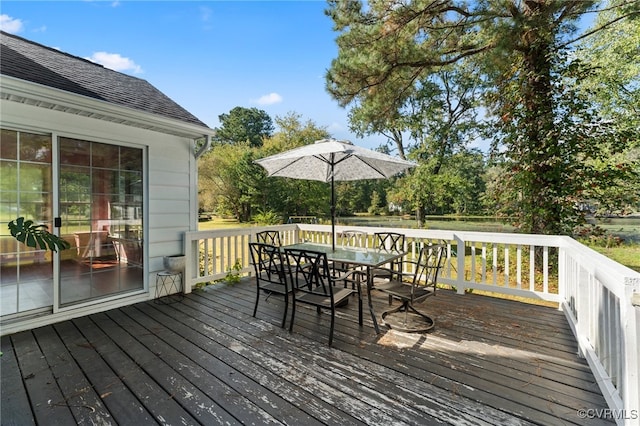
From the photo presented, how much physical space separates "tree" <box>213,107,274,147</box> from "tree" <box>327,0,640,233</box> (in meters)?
32.2

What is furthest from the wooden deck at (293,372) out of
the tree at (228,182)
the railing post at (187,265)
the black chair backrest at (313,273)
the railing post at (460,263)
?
the tree at (228,182)

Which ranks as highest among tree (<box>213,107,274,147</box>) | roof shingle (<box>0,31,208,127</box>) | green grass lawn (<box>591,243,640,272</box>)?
tree (<box>213,107,274,147</box>)

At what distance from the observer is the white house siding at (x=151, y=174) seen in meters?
3.17

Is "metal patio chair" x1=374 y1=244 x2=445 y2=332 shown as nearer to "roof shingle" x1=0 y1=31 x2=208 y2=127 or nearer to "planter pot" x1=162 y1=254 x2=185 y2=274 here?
"planter pot" x1=162 y1=254 x2=185 y2=274

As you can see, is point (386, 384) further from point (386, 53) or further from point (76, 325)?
point (386, 53)

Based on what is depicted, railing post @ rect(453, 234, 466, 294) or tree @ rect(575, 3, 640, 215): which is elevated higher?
tree @ rect(575, 3, 640, 215)

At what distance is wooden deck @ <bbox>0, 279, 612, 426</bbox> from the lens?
181 cm

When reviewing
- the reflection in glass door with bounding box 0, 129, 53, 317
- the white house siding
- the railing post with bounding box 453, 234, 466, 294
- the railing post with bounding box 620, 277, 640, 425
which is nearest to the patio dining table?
the railing post with bounding box 453, 234, 466, 294

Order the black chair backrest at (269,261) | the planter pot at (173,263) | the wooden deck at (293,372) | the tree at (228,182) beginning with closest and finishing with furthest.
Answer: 1. the wooden deck at (293,372)
2. the black chair backrest at (269,261)
3. the planter pot at (173,263)
4. the tree at (228,182)

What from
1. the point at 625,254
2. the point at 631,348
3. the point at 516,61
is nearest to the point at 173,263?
the point at 631,348

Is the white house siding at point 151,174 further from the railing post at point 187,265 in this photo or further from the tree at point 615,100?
the tree at point 615,100

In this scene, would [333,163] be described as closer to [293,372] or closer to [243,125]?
[293,372]

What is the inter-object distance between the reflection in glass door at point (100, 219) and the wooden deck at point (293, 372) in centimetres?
50

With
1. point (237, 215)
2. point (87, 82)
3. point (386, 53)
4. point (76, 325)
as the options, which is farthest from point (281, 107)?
point (76, 325)
